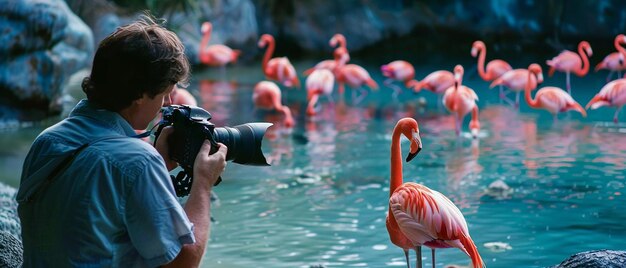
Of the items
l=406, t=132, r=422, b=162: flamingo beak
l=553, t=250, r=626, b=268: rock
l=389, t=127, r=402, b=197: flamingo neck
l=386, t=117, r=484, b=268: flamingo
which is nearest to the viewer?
l=553, t=250, r=626, b=268: rock

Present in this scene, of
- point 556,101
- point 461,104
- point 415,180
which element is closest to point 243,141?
point 415,180

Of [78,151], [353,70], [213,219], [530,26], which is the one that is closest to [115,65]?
[78,151]

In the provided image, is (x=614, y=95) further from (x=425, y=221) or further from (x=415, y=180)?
(x=425, y=221)

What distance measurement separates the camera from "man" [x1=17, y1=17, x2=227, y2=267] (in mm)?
1567

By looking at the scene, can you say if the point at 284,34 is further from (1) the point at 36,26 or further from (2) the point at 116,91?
A: (2) the point at 116,91

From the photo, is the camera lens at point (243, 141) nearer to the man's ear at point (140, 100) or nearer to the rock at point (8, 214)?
the man's ear at point (140, 100)

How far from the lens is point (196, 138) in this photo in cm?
174

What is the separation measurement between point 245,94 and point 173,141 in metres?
8.22

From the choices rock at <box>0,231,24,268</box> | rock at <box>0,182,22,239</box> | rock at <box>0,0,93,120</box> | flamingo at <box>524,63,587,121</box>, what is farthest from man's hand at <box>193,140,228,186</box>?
rock at <box>0,0,93,120</box>

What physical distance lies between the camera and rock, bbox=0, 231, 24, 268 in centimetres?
102

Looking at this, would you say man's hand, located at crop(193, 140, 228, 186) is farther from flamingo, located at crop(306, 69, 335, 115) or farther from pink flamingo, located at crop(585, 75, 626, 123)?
flamingo, located at crop(306, 69, 335, 115)

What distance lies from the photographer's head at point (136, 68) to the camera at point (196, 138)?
92mm

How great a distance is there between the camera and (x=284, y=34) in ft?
47.5

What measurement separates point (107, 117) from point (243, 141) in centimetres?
34
